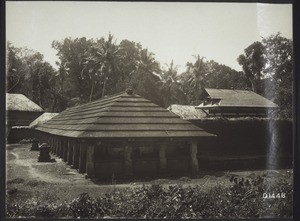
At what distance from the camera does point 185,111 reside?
732cm

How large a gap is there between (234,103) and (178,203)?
237 cm

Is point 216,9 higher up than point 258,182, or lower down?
higher up

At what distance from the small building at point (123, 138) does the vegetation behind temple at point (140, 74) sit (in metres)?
0.26

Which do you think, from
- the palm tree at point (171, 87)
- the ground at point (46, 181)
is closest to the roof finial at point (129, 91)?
the palm tree at point (171, 87)

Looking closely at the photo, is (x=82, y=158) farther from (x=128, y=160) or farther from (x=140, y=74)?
(x=140, y=74)

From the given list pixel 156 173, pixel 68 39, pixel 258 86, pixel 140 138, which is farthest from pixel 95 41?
pixel 258 86

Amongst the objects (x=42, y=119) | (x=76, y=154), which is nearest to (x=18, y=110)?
(x=42, y=119)

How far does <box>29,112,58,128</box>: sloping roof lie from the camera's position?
7035 millimetres

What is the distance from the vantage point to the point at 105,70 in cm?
729

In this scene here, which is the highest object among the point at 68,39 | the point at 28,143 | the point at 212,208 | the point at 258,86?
the point at 68,39

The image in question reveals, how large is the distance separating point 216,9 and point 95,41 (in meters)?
2.50

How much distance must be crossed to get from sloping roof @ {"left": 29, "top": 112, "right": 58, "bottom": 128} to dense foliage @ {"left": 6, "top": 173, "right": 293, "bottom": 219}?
1.45m

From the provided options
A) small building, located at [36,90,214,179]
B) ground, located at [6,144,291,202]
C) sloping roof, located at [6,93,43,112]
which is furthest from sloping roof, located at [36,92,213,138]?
ground, located at [6,144,291,202]

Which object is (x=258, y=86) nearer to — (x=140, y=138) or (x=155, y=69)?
(x=155, y=69)
